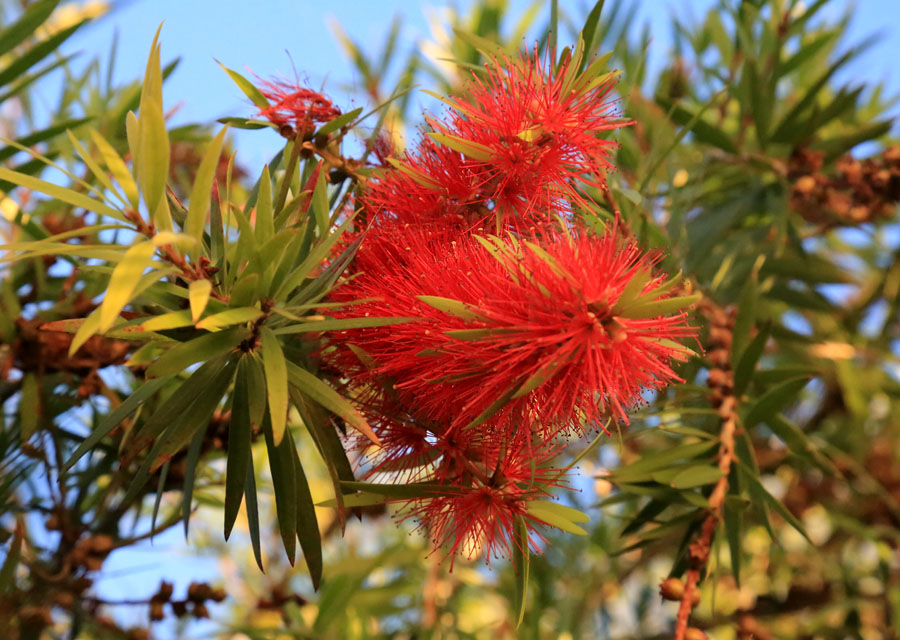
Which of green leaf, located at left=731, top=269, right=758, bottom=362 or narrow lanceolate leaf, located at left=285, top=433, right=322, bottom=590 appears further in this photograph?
green leaf, located at left=731, top=269, right=758, bottom=362

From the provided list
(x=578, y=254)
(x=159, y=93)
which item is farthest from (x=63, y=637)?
(x=578, y=254)

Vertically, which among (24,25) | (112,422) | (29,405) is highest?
(24,25)

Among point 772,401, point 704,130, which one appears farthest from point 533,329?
point 704,130

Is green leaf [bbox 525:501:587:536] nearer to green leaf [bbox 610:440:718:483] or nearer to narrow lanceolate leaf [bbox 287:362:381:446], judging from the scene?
narrow lanceolate leaf [bbox 287:362:381:446]

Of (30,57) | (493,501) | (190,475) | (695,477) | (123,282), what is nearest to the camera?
(123,282)

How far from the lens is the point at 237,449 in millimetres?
816

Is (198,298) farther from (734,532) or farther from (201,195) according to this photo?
(734,532)

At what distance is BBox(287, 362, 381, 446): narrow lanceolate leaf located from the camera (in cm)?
72

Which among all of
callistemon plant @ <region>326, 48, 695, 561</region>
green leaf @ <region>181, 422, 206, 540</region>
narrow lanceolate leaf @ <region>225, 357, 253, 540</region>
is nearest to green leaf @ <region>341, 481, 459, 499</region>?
callistemon plant @ <region>326, 48, 695, 561</region>

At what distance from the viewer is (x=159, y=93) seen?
68 cm

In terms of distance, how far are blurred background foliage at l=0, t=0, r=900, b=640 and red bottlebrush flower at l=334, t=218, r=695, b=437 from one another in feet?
0.41

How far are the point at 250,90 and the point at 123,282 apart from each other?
42 centimetres

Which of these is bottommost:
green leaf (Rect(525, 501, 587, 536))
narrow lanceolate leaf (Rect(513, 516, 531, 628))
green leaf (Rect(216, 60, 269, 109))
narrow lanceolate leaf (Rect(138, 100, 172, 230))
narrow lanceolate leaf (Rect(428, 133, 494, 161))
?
narrow lanceolate leaf (Rect(513, 516, 531, 628))

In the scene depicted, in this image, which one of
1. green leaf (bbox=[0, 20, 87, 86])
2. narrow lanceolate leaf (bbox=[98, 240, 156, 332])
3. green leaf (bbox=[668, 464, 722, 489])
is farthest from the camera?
green leaf (bbox=[0, 20, 87, 86])
